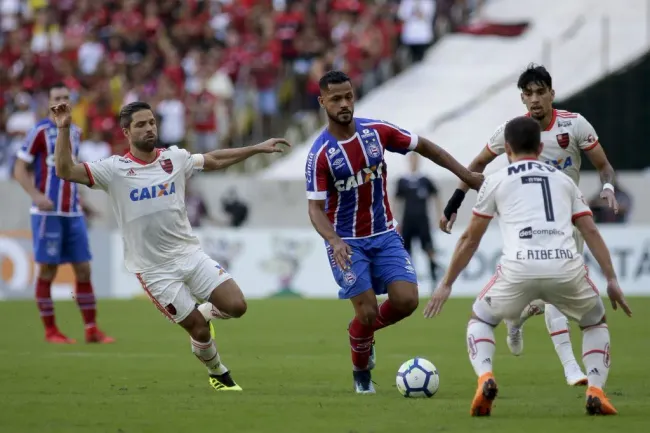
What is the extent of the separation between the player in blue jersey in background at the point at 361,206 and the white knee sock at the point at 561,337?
1412 millimetres

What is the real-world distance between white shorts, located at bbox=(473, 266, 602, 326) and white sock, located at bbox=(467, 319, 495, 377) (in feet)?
0.20

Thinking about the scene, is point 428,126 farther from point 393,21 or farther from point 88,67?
point 88,67

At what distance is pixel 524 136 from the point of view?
8102mm

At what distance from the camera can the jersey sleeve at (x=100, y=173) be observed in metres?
10.2

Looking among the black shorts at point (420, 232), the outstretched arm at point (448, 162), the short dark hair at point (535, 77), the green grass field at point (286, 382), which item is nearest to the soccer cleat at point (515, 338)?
the green grass field at point (286, 382)

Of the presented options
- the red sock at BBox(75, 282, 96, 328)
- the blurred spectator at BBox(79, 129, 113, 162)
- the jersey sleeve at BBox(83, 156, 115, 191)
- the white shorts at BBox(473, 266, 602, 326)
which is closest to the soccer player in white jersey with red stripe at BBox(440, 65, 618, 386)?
the white shorts at BBox(473, 266, 602, 326)

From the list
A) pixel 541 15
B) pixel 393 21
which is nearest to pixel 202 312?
pixel 393 21

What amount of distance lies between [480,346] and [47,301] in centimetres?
771

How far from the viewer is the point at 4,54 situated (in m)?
29.4

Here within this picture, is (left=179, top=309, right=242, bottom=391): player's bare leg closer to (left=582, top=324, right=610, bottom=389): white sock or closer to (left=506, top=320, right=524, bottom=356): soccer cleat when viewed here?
(left=506, top=320, right=524, bottom=356): soccer cleat

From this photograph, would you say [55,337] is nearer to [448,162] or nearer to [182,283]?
[182,283]

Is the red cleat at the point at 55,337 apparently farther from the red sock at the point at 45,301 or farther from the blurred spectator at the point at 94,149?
the blurred spectator at the point at 94,149

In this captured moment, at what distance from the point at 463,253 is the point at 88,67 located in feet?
69.9

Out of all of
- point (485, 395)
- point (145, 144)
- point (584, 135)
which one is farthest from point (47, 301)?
point (485, 395)
